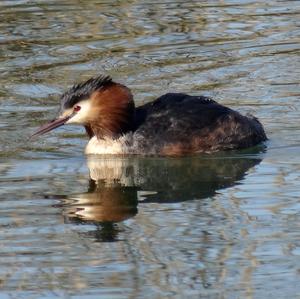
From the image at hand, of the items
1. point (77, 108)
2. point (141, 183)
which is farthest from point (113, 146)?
point (141, 183)

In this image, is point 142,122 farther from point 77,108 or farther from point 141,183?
point 141,183

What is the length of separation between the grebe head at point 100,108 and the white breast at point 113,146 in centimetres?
6

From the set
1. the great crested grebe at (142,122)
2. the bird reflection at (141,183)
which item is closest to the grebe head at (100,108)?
the great crested grebe at (142,122)

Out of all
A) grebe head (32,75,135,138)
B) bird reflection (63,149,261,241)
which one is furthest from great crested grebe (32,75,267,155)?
bird reflection (63,149,261,241)

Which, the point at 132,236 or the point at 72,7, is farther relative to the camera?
the point at 72,7

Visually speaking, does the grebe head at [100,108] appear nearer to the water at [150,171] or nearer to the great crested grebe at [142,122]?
the great crested grebe at [142,122]

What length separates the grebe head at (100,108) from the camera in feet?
40.8

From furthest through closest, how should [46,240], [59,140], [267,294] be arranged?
[59,140]
[46,240]
[267,294]

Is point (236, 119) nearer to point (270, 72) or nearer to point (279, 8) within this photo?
point (270, 72)

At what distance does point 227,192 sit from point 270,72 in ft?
15.8

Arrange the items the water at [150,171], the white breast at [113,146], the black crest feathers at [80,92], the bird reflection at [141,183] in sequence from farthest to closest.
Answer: the white breast at [113,146] → the black crest feathers at [80,92] → the bird reflection at [141,183] → the water at [150,171]

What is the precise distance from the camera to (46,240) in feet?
31.6

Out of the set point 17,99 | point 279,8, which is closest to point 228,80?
point 17,99

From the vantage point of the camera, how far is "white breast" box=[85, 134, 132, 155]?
12570 millimetres
